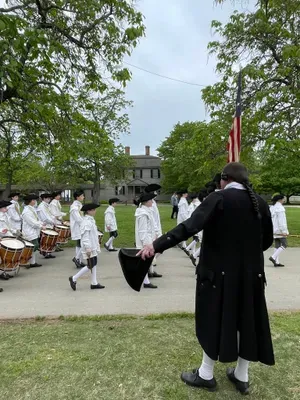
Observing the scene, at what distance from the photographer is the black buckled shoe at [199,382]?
319 cm

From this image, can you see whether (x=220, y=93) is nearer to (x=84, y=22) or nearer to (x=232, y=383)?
(x=84, y=22)

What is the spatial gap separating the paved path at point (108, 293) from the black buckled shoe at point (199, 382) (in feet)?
6.91

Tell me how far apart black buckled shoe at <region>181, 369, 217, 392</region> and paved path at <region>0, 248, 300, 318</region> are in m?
2.11

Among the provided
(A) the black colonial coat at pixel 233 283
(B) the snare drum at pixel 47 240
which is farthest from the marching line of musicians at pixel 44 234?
(A) the black colonial coat at pixel 233 283

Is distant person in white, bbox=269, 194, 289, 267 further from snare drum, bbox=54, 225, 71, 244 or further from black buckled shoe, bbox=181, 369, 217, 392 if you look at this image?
snare drum, bbox=54, 225, 71, 244

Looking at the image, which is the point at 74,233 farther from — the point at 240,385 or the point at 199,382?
the point at 240,385

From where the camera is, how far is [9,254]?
23.0ft

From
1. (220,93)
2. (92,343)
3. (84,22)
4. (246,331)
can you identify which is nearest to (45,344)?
(92,343)

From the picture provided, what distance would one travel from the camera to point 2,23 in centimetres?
524

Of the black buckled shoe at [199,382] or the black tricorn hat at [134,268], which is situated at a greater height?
the black tricorn hat at [134,268]

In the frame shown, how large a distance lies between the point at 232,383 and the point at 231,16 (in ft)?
48.0

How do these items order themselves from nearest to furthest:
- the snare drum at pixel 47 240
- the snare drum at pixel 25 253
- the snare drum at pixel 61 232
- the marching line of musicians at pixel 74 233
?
1. the marching line of musicians at pixel 74 233
2. the snare drum at pixel 25 253
3. the snare drum at pixel 47 240
4. the snare drum at pixel 61 232

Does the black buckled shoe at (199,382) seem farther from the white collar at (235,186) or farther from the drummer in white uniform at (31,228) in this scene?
the drummer in white uniform at (31,228)

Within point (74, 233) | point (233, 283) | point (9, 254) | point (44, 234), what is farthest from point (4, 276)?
point (233, 283)
